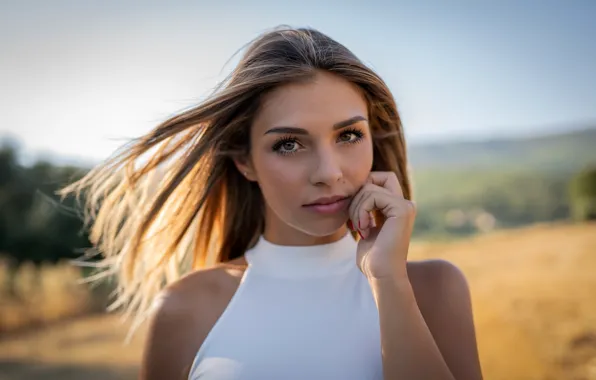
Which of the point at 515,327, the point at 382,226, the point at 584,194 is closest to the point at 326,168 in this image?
the point at 382,226

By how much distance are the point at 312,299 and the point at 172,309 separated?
0.72m

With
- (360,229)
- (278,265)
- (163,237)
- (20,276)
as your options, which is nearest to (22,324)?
(20,276)

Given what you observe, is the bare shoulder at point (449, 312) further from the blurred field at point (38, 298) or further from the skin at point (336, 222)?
the blurred field at point (38, 298)

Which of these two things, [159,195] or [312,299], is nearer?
[312,299]

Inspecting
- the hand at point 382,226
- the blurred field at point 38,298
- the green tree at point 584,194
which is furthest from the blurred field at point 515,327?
the hand at point 382,226

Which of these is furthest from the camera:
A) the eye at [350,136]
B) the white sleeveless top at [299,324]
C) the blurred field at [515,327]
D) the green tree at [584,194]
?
the green tree at [584,194]

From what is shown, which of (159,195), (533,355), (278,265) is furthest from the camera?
(533,355)

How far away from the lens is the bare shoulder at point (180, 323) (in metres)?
2.62

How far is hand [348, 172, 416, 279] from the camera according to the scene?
2.32 m

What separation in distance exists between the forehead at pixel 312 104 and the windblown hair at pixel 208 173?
5 cm

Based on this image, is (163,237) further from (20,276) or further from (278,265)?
(20,276)

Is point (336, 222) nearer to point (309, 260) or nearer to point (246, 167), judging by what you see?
point (309, 260)

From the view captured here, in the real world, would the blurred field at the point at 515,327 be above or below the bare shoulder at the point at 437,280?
below

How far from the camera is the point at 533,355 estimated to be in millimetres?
5344
